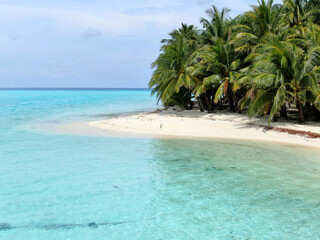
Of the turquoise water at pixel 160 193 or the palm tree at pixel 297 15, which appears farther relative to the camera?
the palm tree at pixel 297 15

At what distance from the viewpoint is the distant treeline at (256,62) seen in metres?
16.2

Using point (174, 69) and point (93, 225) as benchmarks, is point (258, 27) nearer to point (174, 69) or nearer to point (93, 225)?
point (174, 69)

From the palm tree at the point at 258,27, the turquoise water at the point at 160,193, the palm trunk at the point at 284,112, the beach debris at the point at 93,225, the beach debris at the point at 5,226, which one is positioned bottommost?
the beach debris at the point at 5,226

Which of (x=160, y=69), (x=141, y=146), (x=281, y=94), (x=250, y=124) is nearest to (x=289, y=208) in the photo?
(x=141, y=146)

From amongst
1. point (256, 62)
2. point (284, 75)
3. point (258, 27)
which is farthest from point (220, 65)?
point (284, 75)

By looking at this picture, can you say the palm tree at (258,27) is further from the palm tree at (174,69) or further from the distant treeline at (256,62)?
the palm tree at (174,69)

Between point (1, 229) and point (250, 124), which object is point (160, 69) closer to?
point (250, 124)

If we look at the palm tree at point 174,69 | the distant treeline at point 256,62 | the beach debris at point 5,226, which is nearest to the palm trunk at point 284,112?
the distant treeline at point 256,62

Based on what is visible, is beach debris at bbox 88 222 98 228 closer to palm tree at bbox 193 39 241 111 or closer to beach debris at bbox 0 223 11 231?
beach debris at bbox 0 223 11 231

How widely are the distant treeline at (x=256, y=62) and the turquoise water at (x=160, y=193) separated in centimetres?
431

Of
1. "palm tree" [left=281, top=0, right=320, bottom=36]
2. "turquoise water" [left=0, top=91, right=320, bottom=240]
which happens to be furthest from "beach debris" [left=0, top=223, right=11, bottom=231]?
"palm tree" [left=281, top=0, right=320, bottom=36]

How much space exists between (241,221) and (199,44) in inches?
940

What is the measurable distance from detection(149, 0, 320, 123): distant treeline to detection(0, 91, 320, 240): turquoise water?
431cm

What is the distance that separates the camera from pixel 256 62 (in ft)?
56.7
